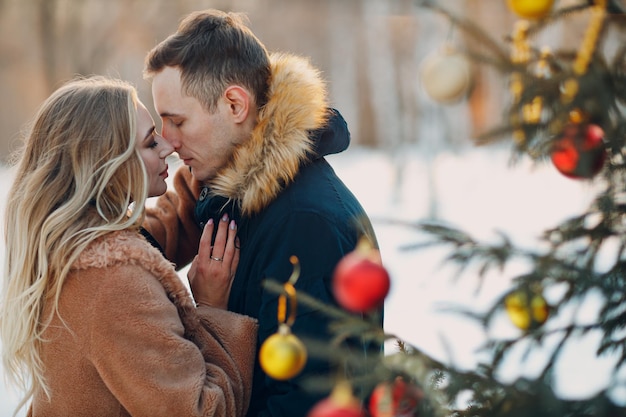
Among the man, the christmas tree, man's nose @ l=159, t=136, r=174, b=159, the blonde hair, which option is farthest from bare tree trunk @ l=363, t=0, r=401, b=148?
the christmas tree

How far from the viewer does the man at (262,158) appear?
6.79 ft

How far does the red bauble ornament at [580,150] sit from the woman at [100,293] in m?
1.12

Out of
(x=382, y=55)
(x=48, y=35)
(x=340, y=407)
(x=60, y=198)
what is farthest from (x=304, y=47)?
(x=340, y=407)

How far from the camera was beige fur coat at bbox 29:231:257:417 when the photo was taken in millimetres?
1866

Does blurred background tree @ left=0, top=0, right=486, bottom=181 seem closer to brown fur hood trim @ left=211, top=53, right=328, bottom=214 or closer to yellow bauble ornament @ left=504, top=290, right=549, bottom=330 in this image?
brown fur hood trim @ left=211, top=53, right=328, bottom=214

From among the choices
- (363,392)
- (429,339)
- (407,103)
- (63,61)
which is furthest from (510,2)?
(407,103)

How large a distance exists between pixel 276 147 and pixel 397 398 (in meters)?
1.07

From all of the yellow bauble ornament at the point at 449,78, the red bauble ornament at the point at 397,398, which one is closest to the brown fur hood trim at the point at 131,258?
the red bauble ornament at the point at 397,398

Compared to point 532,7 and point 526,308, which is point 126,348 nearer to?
point 526,308

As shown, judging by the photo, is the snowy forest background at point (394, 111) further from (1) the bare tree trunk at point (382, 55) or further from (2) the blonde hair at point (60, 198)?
(2) the blonde hair at point (60, 198)

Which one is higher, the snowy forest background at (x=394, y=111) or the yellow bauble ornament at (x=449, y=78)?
the yellow bauble ornament at (x=449, y=78)

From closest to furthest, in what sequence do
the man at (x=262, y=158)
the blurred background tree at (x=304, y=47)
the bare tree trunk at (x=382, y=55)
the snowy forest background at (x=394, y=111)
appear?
the man at (x=262, y=158), the snowy forest background at (x=394, y=111), the blurred background tree at (x=304, y=47), the bare tree trunk at (x=382, y=55)

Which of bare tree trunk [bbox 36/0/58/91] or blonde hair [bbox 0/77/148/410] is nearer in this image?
blonde hair [bbox 0/77/148/410]

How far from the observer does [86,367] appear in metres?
1.93
